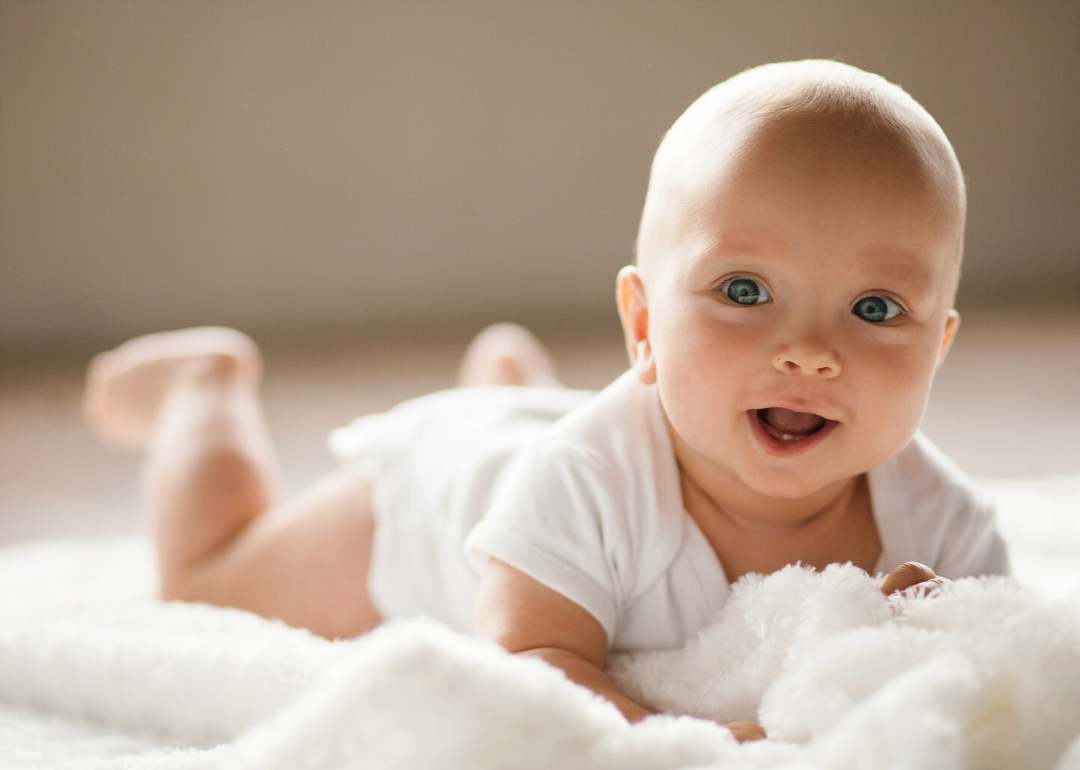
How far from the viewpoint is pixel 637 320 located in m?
0.70

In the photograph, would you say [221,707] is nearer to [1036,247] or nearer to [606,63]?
[606,63]

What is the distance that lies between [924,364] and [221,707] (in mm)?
451

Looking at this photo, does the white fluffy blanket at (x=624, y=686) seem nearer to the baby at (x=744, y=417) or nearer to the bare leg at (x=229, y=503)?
the baby at (x=744, y=417)

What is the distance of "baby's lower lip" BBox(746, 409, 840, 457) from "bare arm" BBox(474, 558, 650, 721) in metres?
0.15

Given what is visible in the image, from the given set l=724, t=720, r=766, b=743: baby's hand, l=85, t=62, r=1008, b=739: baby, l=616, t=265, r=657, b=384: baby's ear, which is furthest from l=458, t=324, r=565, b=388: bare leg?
l=724, t=720, r=766, b=743: baby's hand

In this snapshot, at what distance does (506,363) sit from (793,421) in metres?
0.72

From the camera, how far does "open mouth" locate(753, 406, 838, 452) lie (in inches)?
23.8

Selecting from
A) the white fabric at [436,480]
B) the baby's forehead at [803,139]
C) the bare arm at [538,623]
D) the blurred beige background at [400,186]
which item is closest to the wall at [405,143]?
the blurred beige background at [400,186]

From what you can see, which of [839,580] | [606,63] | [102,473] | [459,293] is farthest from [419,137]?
[839,580]

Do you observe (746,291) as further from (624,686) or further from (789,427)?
(624,686)

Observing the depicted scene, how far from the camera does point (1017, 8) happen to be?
118 centimetres

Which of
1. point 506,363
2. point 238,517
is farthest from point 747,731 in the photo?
point 506,363

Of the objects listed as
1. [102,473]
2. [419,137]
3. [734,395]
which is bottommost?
[102,473]

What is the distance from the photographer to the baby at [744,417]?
581 mm
